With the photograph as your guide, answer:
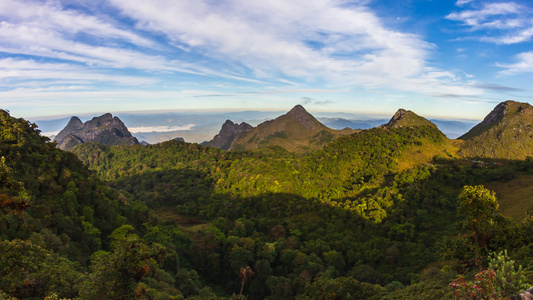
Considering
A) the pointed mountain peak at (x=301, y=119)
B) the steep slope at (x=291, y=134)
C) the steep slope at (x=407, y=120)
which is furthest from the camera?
the pointed mountain peak at (x=301, y=119)

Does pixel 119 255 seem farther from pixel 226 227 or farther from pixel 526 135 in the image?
pixel 526 135

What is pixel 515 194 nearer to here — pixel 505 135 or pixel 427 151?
pixel 427 151

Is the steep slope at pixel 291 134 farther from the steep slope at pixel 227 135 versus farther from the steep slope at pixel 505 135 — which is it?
the steep slope at pixel 505 135

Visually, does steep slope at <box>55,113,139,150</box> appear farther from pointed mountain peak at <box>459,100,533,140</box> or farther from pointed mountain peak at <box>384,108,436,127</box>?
pointed mountain peak at <box>459,100,533,140</box>

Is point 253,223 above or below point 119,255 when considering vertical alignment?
below

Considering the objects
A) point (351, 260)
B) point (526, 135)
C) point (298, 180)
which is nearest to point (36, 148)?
point (351, 260)

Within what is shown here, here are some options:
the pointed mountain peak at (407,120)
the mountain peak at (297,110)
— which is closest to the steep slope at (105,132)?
the mountain peak at (297,110)

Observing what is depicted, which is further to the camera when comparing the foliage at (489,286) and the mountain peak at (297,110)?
the mountain peak at (297,110)
